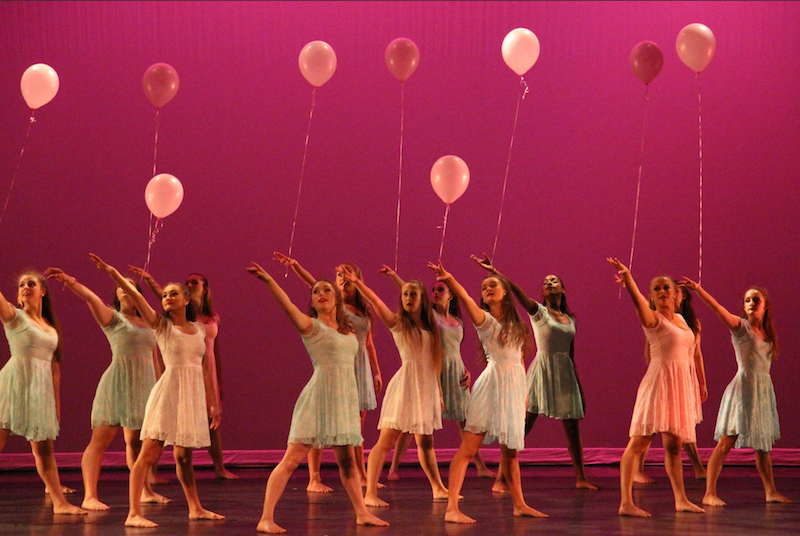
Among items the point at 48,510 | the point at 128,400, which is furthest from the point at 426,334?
the point at 48,510

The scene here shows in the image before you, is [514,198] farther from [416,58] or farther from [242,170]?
[242,170]

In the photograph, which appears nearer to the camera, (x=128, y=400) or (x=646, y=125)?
(x=128, y=400)

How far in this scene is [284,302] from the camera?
4395mm

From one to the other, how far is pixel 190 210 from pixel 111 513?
305 cm

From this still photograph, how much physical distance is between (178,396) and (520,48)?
337cm

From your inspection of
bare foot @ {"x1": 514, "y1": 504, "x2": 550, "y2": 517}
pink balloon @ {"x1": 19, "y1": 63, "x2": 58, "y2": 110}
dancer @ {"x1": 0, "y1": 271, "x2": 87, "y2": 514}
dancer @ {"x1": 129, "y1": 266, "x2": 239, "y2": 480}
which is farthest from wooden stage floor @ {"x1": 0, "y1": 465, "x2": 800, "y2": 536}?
pink balloon @ {"x1": 19, "y1": 63, "x2": 58, "y2": 110}

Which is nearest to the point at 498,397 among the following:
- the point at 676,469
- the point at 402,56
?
the point at 676,469

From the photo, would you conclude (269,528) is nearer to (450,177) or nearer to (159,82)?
(450,177)

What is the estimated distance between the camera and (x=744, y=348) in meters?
5.74

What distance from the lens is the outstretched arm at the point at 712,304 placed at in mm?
5305

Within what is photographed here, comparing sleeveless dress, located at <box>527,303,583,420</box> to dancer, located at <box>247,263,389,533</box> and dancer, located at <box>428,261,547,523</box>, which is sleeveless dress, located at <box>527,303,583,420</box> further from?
dancer, located at <box>247,263,389,533</box>

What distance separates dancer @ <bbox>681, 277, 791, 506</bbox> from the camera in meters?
5.64

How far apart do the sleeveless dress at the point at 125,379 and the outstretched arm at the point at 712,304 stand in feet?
9.45

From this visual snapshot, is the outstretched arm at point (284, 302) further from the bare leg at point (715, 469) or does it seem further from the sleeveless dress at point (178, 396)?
the bare leg at point (715, 469)
